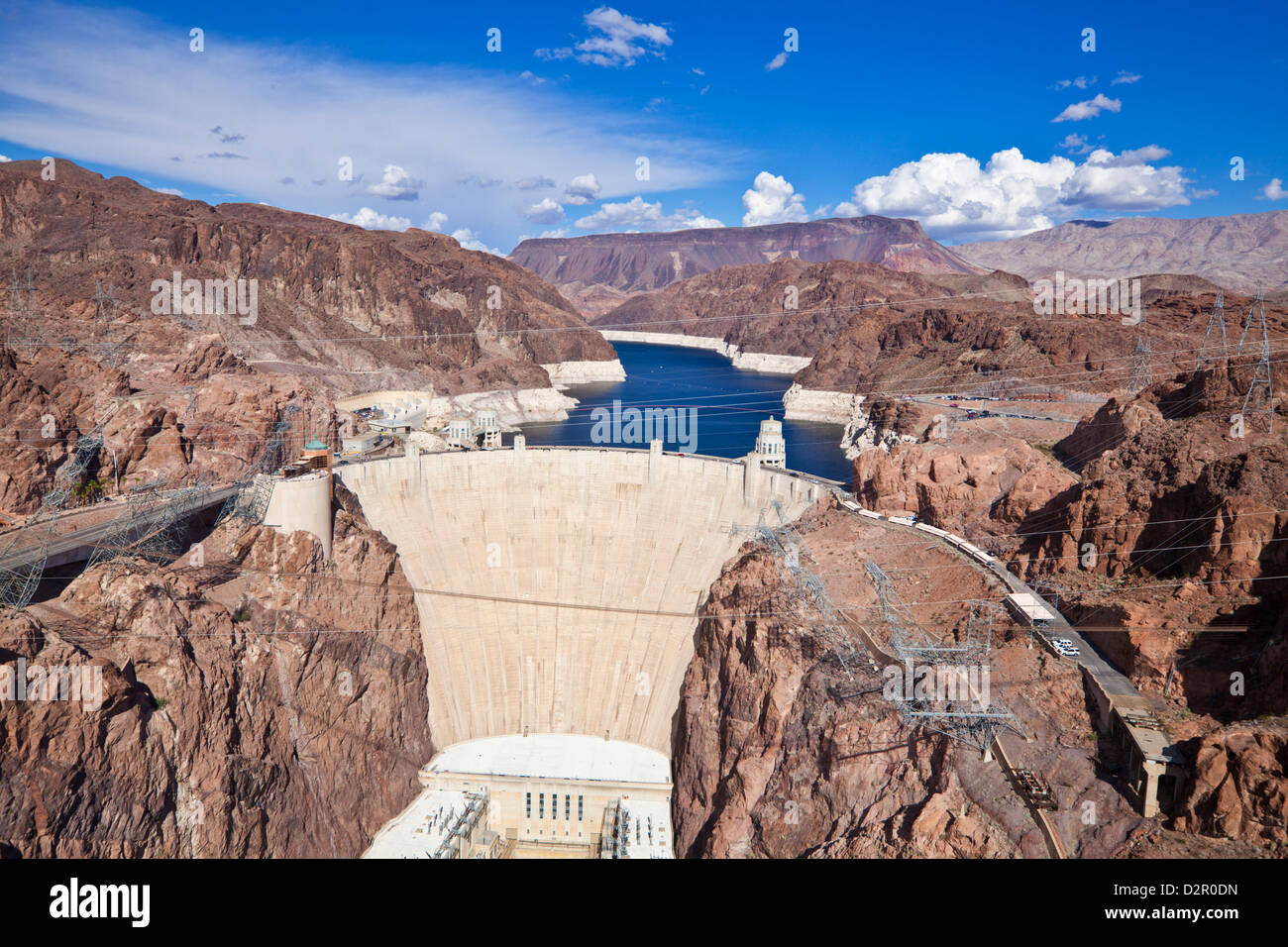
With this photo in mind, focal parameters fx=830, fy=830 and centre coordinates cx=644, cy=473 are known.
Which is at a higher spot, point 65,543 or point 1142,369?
point 1142,369

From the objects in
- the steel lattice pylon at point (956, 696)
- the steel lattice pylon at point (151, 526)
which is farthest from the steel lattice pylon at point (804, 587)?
the steel lattice pylon at point (151, 526)

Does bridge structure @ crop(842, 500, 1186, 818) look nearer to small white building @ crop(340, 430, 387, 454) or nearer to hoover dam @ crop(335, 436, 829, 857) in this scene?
hoover dam @ crop(335, 436, 829, 857)

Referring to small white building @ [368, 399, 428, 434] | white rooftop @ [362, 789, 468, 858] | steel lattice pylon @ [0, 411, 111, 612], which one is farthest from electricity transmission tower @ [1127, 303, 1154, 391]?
steel lattice pylon @ [0, 411, 111, 612]

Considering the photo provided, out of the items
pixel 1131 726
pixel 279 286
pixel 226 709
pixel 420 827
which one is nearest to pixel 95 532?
pixel 226 709

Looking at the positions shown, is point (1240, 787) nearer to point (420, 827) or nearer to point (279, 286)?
point (420, 827)
